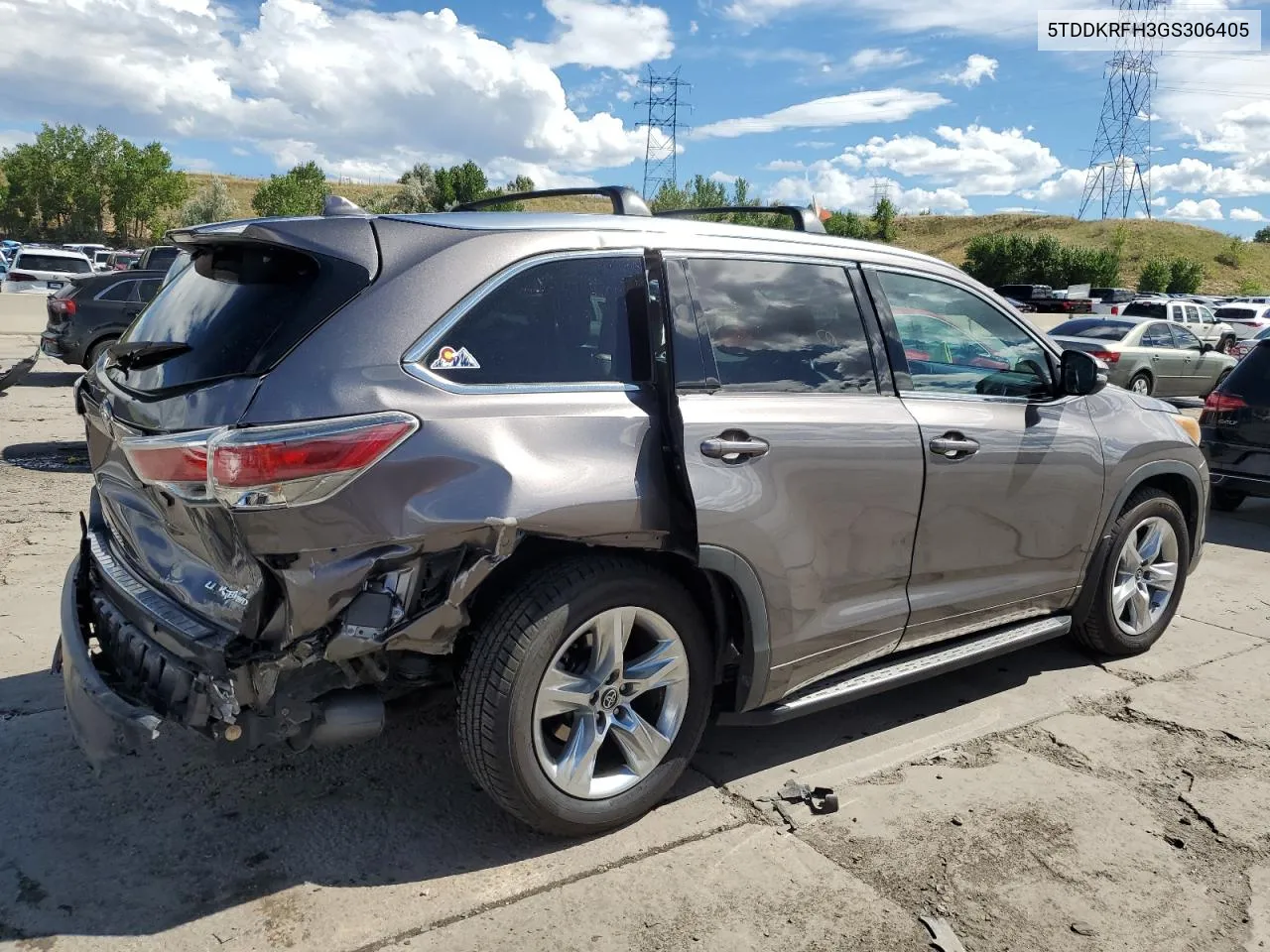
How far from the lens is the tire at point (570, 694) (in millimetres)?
2879

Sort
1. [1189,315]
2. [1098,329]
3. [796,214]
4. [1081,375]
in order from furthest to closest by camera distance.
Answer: [1189,315]
[1098,329]
[1081,375]
[796,214]

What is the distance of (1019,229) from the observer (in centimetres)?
10600

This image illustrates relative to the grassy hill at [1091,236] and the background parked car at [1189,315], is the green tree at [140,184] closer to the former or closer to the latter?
the grassy hill at [1091,236]

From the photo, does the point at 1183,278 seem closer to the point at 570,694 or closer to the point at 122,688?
the point at 570,694

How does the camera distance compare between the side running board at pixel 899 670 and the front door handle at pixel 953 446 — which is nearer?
the side running board at pixel 899 670

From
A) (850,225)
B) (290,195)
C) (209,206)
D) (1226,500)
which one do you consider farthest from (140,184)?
(1226,500)

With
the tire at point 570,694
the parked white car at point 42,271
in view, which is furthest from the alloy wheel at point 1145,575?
the parked white car at point 42,271

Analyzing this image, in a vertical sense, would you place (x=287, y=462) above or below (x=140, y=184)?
below

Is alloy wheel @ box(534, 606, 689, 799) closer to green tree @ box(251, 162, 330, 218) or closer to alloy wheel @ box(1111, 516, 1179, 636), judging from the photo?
alloy wheel @ box(1111, 516, 1179, 636)

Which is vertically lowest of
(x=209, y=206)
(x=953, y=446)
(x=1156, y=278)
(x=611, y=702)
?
(x=611, y=702)

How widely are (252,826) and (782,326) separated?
2.35 meters

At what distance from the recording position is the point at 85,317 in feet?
46.4

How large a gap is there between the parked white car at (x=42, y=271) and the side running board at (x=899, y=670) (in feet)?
85.3

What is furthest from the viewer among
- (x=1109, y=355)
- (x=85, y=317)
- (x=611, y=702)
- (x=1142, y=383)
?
(x=1142, y=383)
